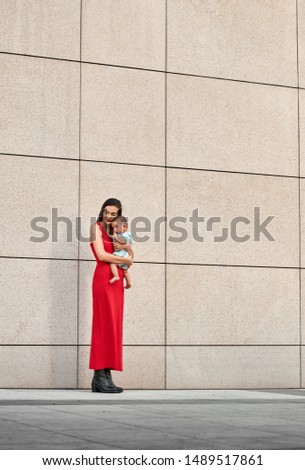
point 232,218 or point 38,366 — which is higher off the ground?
point 232,218

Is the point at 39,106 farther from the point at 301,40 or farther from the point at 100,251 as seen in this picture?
the point at 301,40

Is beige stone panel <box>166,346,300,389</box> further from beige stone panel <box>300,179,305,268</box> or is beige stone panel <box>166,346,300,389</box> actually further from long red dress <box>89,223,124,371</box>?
long red dress <box>89,223,124,371</box>

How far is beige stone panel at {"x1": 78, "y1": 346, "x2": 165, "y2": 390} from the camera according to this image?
1213 cm

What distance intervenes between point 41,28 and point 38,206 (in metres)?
2.25

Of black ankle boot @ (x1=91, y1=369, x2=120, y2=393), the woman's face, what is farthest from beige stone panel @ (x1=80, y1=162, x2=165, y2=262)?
black ankle boot @ (x1=91, y1=369, x2=120, y2=393)

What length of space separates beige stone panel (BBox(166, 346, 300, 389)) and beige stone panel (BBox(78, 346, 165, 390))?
0.14 m

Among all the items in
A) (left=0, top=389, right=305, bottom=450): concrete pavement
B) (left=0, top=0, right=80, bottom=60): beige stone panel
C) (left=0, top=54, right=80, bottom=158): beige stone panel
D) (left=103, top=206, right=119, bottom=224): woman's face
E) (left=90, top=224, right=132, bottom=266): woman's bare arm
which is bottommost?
(left=0, top=389, right=305, bottom=450): concrete pavement

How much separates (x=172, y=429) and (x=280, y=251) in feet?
21.4

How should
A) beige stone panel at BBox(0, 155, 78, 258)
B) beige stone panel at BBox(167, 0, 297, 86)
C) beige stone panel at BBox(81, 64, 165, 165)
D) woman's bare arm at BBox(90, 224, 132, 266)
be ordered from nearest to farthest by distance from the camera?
woman's bare arm at BBox(90, 224, 132, 266) < beige stone panel at BBox(0, 155, 78, 258) < beige stone panel at BBox(81, 64, 165, 165) < beige stone panel at BBox(167, 0, 297, 86)

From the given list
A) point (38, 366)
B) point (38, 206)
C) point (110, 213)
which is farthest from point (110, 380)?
point (38, 206)

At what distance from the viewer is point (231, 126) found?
1338cm

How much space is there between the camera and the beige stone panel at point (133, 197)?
1236 cm
